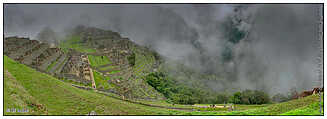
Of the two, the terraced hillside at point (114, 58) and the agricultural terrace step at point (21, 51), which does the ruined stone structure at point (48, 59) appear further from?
the terraced hillside at point (114, 58)

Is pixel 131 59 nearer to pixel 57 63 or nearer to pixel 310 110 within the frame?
pixel 57 63

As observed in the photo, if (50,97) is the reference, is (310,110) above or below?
below

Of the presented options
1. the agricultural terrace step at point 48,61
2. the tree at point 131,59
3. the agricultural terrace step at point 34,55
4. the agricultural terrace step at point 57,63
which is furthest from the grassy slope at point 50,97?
the tree at point 131,59

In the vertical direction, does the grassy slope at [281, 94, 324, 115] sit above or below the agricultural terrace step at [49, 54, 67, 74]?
below

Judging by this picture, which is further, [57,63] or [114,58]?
[114,58]

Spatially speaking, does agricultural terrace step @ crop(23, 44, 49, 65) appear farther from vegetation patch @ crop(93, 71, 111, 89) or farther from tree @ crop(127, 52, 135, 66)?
tree @ crop(127, 52, 135, 66)

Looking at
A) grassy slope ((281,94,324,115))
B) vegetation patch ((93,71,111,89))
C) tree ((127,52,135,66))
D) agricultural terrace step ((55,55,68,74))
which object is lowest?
grassy slope ((281,94,324,115))

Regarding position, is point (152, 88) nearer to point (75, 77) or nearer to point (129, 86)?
point (129, 86)

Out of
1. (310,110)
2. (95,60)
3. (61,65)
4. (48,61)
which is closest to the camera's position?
(310,110)

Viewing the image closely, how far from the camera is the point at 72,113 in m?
6.56

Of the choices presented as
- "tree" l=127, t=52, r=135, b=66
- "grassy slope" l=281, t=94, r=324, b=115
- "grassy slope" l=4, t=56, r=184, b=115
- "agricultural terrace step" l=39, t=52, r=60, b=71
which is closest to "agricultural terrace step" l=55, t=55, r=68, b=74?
"agricultural terrace step" l=39, t=52, r=60, b=71

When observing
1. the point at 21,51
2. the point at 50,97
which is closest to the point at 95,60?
the point at 21,51

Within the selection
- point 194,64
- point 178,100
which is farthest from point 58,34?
point 194,64

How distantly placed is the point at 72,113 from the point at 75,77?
13.5 feet
